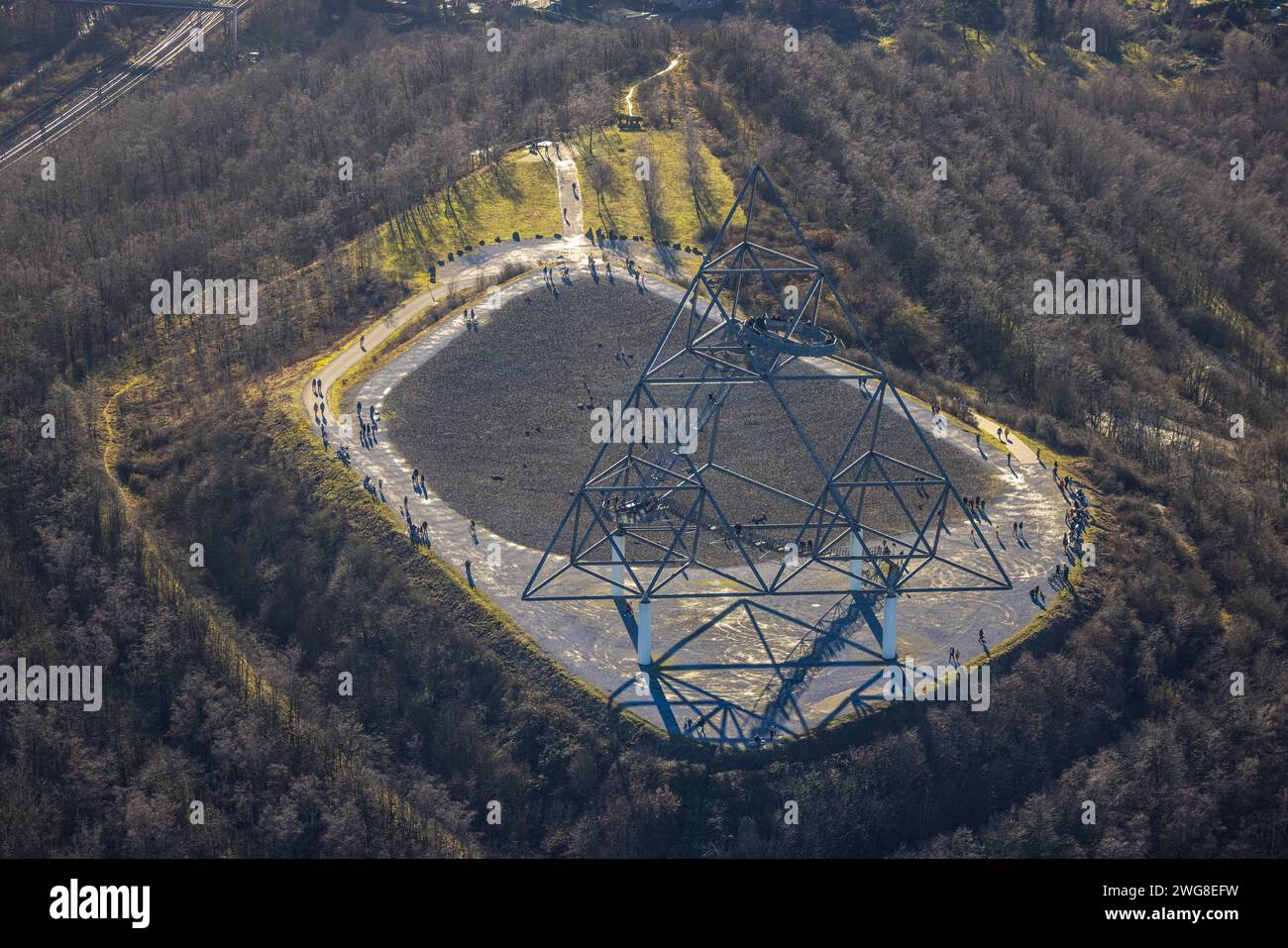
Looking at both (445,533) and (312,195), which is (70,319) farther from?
(445,533)

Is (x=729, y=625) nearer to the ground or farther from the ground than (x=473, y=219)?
nearer to the ground

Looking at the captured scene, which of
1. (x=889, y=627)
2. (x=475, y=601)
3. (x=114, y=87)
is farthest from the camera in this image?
(x=114, y=87)

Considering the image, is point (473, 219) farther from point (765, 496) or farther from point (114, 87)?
point (114, 87)

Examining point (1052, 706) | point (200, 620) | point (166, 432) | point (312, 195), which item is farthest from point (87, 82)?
point (1052, 706)

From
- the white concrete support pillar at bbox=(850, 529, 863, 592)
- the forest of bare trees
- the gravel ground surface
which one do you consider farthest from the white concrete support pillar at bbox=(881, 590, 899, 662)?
the gravel ground surface

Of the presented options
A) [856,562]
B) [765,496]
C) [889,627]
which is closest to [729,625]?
[856,562]

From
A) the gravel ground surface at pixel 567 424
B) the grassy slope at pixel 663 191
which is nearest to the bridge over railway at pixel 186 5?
the grassy slope at pixel 663 191
